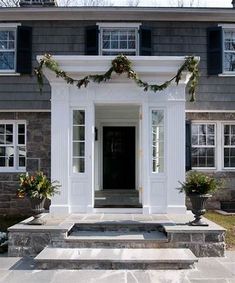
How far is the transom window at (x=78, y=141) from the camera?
885 centimetres

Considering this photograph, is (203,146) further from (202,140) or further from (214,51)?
(214,51)

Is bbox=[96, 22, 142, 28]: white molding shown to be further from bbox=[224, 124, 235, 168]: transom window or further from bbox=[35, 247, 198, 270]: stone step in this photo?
bbox=[35, 247, 198, 270]: stone step

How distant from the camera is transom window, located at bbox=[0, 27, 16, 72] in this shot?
11.5 meters

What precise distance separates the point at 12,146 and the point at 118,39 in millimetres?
4447

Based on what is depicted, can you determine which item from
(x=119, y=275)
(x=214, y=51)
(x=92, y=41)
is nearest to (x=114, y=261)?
(x=119, y=275)

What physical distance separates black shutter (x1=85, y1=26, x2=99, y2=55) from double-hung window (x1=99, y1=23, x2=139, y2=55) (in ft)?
0.64

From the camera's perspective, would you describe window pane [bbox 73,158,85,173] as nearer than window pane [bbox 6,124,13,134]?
Yes

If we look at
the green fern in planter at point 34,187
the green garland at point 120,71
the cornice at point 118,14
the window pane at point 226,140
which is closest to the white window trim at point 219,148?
the window pane at point 226,140

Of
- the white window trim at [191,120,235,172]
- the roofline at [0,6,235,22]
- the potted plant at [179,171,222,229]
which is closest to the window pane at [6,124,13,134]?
the roofline at [0,6,235,22]

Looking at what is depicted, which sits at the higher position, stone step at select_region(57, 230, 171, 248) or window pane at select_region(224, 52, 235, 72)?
window pane at select_region(224, 52, 235, 72)

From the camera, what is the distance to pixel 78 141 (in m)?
8.86

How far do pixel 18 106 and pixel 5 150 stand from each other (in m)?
1.39

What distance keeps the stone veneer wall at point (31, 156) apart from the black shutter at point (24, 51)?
51.0 inches

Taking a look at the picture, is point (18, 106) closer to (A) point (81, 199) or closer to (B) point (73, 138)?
(B) point (73, 138)
